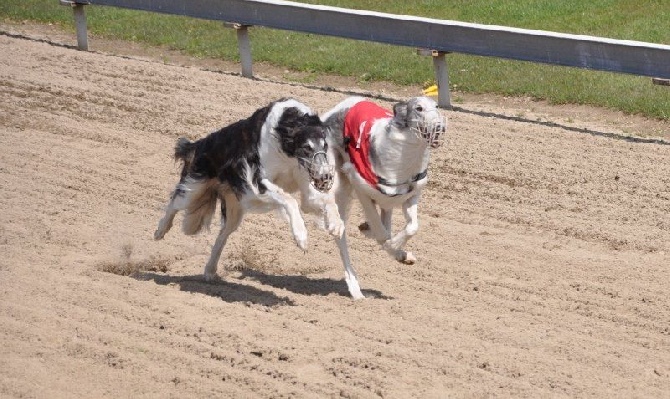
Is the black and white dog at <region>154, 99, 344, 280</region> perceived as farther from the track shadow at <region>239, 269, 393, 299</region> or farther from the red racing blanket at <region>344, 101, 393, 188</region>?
the track shadow at <region>239, 269, 393, 299</region>

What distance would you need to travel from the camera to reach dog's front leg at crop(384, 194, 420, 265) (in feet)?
31.8

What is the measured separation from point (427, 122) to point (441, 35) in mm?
6978

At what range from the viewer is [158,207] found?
1243 centimetres

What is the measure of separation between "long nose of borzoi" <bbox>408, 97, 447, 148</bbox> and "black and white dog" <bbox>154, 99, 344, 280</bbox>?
674 mm

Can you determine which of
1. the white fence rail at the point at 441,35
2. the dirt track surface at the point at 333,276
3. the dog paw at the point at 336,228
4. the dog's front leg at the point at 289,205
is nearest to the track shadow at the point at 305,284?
the dirt track surface at the point at 333,276

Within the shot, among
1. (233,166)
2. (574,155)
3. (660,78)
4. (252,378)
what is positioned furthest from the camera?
(660,78)

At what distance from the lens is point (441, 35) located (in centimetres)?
1603

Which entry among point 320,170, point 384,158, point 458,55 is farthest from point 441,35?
point 320,170

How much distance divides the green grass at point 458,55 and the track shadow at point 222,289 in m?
6.87

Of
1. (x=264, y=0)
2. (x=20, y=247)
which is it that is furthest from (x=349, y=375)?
(x=264, y=0)

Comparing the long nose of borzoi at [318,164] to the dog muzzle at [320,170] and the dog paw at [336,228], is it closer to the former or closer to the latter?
the dog muzzle at [320,170]

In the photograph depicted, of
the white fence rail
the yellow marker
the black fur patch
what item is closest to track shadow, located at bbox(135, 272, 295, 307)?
the black fur patch

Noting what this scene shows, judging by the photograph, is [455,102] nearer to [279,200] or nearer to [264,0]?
[264,0]

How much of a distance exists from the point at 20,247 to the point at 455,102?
23.1ft
